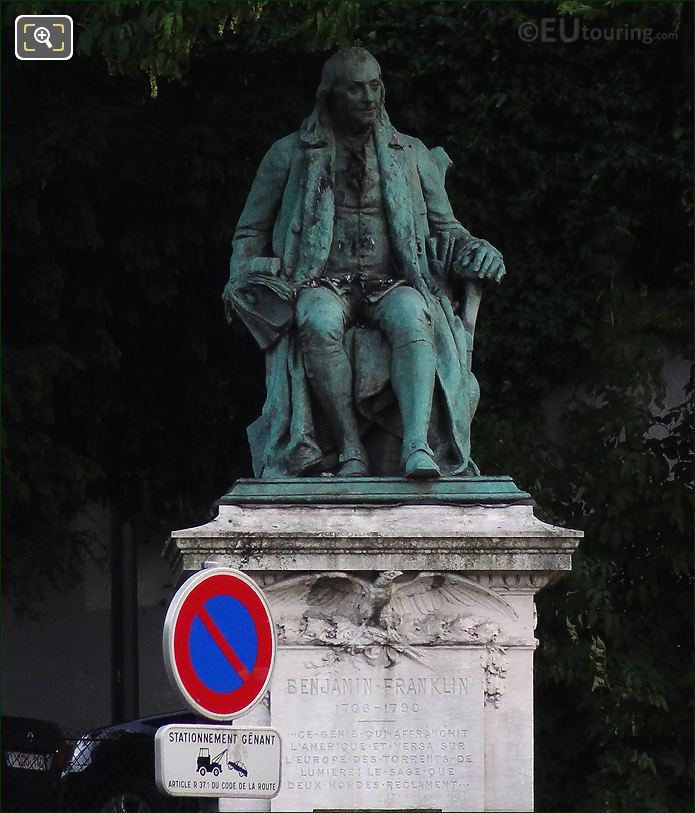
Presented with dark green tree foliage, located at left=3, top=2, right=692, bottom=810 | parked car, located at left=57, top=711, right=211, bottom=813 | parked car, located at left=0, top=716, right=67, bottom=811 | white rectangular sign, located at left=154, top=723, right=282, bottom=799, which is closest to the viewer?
white rectangular sign, located at left=154, top=723, right=282, bottom=799

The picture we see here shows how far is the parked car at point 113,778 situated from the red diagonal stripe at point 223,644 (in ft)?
21.0

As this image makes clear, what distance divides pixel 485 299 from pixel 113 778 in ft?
13.7

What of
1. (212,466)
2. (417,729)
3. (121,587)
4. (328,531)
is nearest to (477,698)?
(417,729)

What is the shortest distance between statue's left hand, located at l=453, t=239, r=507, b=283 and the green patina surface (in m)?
1.00

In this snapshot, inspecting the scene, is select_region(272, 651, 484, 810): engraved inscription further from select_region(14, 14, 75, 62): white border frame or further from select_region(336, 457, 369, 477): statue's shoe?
select_region(14, 14, 75, 62): white border frame

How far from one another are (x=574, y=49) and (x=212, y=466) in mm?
3635

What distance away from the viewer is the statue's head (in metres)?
10.1

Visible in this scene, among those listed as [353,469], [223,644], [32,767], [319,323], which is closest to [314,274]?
[319,323]

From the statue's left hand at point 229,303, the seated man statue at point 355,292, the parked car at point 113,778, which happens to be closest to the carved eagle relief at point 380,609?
the seated man statue at point 355,292

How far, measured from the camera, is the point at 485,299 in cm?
1623

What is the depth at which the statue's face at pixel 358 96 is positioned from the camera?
1012 cm

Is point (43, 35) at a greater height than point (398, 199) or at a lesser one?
greater

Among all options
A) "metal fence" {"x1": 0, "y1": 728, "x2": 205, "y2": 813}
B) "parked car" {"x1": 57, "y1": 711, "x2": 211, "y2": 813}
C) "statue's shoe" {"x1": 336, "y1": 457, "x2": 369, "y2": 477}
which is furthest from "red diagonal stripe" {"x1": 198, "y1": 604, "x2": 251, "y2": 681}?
"parked car" {"x1": 57, "y1": 711, "x2": 211, "y2": 813}

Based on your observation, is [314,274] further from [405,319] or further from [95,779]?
[95,779]
